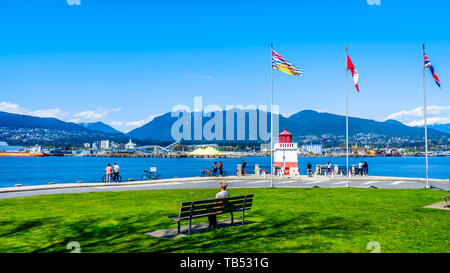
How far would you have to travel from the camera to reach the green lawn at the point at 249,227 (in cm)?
969

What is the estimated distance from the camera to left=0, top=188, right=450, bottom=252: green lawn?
969cm

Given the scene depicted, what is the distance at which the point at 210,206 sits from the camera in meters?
11.5

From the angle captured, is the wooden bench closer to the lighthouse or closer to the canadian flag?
the canadian flag

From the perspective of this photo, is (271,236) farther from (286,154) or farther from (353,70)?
(286,154)

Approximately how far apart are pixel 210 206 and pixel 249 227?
147cm

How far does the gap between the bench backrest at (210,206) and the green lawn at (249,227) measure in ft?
2.02

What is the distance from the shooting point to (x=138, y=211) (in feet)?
51.0

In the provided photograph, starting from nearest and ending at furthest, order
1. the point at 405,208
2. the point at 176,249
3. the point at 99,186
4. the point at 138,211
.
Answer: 1. the point at 176,249
2. the point at 138,211
3. the point at 405,208
4. the point at 99,186

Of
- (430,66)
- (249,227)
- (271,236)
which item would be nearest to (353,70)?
(430,66)

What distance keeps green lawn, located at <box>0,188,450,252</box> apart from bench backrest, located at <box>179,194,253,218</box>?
62 centimetres

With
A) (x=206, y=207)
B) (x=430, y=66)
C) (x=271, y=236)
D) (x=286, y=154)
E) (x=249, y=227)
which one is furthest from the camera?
(x=286, y=154)

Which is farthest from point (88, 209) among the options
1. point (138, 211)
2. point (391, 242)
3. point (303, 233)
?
point (391, 242)

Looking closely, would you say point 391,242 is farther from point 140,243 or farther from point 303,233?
point 140,243
